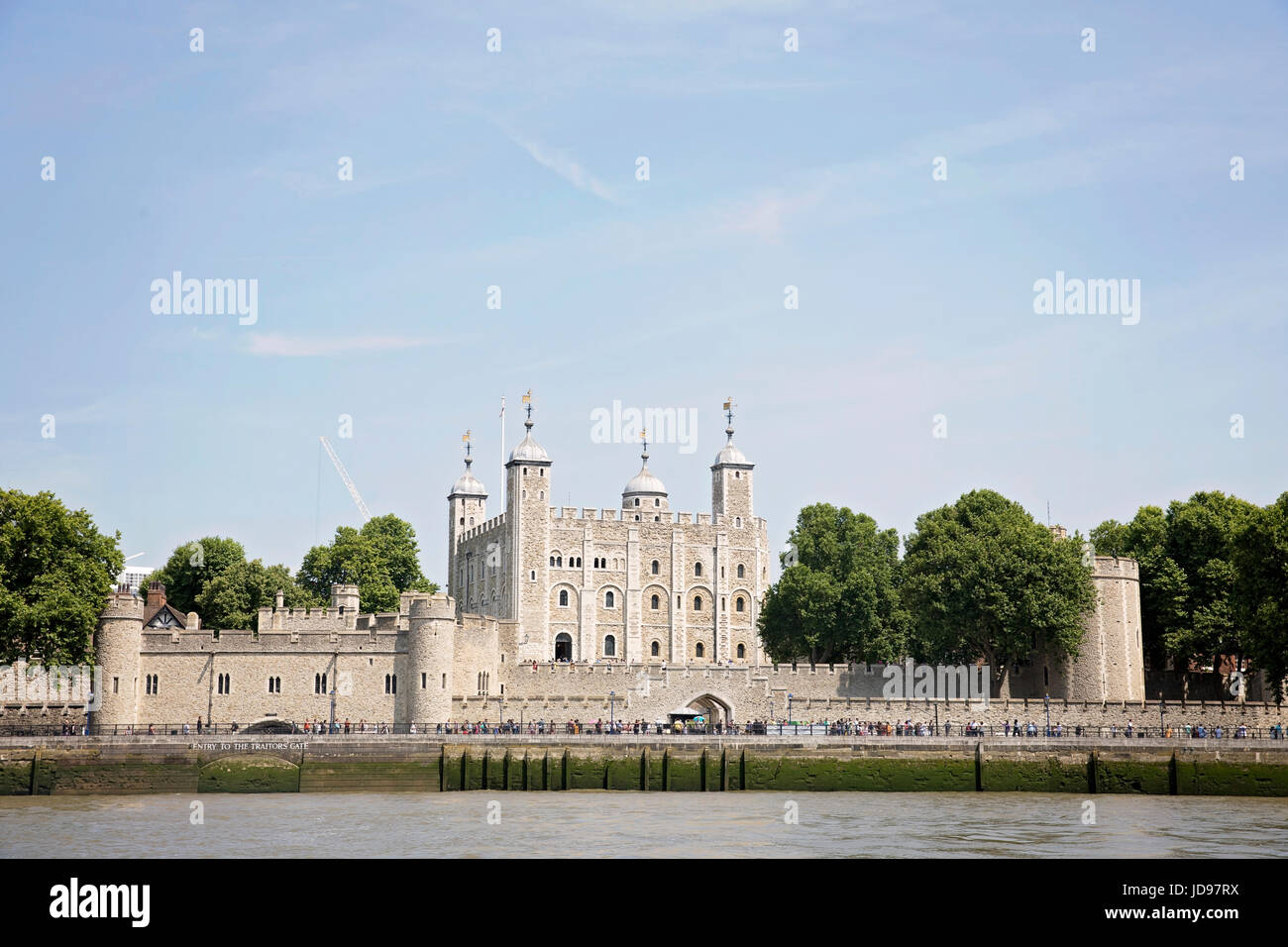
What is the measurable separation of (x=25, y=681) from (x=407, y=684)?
67.9 feet

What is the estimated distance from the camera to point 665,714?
63062 mm

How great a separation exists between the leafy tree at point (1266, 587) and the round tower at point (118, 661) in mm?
41961

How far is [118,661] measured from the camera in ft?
184

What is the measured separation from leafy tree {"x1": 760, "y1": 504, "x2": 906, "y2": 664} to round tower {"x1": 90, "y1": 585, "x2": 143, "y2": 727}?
32313mm

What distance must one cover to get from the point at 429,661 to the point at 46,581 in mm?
14728

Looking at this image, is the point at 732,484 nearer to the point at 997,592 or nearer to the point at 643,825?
the point at 997,592

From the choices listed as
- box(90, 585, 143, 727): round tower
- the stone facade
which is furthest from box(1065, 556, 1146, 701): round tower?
box(90, 585, 143, 727): round tower

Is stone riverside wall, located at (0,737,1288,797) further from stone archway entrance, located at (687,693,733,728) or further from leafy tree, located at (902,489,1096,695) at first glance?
stone archway entrance, located at (687,693,733,728)

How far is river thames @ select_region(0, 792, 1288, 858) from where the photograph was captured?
95.6ft

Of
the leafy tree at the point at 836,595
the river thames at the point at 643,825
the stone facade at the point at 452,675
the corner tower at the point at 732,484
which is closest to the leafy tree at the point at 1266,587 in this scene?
the river thames at the point at 643,825

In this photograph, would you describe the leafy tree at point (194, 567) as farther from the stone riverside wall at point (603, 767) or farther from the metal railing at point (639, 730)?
the stone riverside wall at point (603, 767)

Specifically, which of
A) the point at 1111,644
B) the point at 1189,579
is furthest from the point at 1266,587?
the point at 1189,579

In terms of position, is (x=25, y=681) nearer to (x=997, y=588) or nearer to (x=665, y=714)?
(x=665, y=714)

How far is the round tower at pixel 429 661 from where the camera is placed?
188 feet
